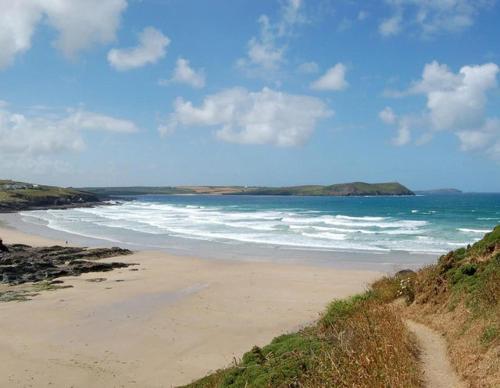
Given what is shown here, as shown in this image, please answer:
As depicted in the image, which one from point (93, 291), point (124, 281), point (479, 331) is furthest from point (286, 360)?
point (124, 281)

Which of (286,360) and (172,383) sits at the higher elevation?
(286,360)

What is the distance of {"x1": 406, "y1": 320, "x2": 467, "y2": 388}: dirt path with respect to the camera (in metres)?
6.25

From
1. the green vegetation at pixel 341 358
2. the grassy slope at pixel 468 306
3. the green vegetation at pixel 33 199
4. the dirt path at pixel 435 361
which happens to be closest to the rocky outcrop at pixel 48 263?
the green vegetation at pixel 341 358

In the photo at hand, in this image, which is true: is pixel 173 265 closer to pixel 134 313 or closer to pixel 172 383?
pixel 134 313

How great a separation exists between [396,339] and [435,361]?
807 millimetres

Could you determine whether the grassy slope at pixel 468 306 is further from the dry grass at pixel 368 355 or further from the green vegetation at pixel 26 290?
the green vegetation at pixel 26 290

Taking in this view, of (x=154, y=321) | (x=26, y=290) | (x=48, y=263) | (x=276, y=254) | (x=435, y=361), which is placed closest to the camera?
(x=435, y=361)

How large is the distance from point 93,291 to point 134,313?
4.81m

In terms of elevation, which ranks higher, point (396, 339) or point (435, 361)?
point (396, 339)

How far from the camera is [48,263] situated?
90.6 feet

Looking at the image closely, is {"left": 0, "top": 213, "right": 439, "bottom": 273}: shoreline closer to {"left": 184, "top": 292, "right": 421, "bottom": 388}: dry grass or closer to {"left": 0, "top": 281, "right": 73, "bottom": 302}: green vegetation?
{"left": 0, "top": 281, "right": 73, "bottom": 302}: green vegetation

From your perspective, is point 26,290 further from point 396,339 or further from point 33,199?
point 33,199

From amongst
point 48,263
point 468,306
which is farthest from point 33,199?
point 468,306

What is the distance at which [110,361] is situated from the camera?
40.6 ft
